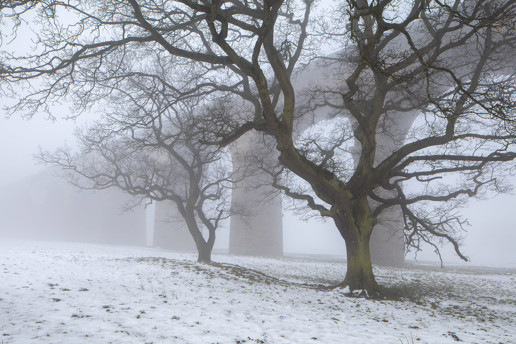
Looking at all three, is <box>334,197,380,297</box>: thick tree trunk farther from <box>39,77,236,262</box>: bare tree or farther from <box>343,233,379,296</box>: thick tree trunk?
<box>39,77,236,262</box>: bare tree

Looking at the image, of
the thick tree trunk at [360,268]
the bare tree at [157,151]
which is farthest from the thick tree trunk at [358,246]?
the bare tree at [157,151]

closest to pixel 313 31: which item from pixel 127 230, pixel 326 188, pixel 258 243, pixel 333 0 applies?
pixel 333 0

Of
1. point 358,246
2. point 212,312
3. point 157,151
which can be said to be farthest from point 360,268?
point 157,151

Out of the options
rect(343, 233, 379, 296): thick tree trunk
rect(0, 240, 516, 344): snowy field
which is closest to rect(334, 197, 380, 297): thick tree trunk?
rect(343, 233, 379, 296): thick tree trunk

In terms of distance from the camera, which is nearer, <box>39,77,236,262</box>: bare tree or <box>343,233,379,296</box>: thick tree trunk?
<box>343,233,379,296</box>: thick tree trunk

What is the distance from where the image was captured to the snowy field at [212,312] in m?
4.67

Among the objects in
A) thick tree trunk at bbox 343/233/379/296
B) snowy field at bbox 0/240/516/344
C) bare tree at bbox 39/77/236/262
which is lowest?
snowy field at bbox 0/240/516/344

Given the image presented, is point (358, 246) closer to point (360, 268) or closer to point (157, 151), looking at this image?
point (360, 268)

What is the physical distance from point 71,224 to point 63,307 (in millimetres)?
57731

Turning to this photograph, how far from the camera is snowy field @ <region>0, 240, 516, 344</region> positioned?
4.67m

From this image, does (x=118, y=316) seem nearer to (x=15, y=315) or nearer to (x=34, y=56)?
(x=15, y=315)

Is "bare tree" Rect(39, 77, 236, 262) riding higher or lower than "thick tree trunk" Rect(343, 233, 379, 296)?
higher

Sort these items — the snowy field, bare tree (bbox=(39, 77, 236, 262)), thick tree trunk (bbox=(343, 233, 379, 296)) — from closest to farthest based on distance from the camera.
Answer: the snowy field
thick tree trunk (bbox=(343, 233, 379, 296))
bare tree (bbox=(39, 77, 236, 262))

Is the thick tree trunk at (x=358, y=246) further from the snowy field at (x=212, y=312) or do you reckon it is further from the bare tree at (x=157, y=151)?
the bare tree at (x=157, y=151)
